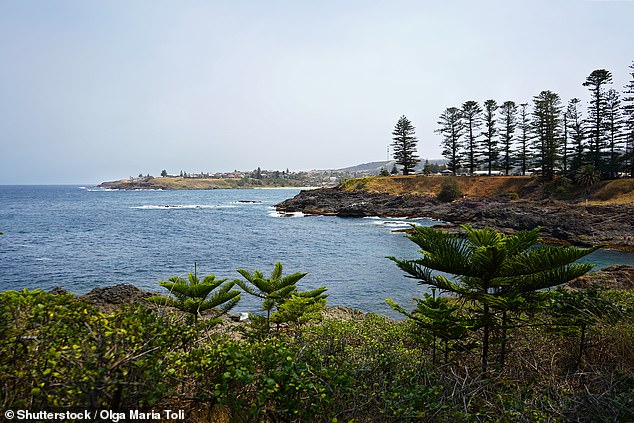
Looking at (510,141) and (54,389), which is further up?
(510,141)

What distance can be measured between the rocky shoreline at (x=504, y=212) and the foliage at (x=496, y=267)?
14.0 metres

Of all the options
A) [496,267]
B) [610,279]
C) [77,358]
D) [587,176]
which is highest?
[587,176]

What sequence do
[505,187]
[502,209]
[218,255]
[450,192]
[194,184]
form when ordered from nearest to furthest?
[218,255]
[502,209]
[450,192]
[505,187]
[194,184]

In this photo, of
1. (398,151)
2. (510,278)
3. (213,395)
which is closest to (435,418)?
(213,395)

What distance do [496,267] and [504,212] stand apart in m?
33.7

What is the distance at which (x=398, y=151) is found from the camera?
6762 cm

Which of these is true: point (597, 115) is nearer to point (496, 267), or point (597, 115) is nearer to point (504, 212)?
point (504, 212)

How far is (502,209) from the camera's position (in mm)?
36000

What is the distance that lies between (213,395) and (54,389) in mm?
1204

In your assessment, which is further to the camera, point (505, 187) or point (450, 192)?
point (505, 187)

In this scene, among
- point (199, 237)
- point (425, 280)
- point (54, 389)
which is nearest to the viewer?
point (54, 389)

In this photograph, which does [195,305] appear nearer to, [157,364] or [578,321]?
[157,364]

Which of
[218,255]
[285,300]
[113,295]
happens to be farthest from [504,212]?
[113,295]

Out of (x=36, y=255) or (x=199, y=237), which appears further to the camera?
(x=199, y=237)
